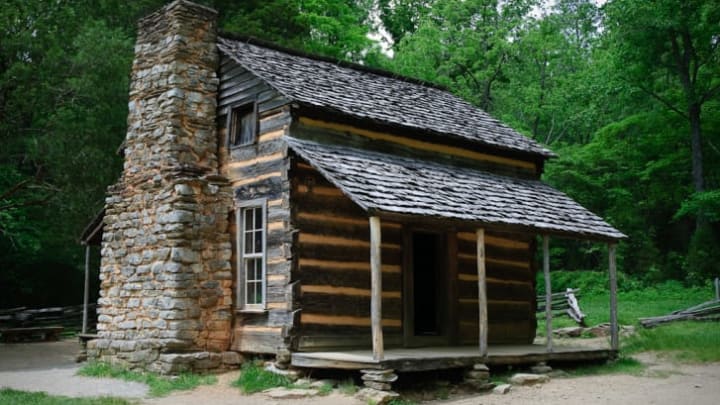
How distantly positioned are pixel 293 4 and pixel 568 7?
Result: 71.7ft

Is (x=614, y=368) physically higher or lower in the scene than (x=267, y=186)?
lower

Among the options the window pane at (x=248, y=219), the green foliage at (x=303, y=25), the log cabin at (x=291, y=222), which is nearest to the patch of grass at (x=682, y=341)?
the log cabin at (x=291, y=222)

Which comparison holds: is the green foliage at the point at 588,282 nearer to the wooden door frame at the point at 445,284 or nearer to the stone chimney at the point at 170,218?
the wooden door frame at the point at 445,284

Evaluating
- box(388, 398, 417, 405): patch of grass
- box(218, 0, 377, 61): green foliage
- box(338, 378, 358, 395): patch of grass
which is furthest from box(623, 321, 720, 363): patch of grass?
box(218, 0, 377, 61): green foliage

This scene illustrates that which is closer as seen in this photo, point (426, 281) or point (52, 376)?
point (52, 376)

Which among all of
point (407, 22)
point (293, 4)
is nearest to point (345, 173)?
point (293, 4)

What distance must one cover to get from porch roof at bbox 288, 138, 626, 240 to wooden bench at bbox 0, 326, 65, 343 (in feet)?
41.3

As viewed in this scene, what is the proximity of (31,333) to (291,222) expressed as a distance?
1258 centimetres

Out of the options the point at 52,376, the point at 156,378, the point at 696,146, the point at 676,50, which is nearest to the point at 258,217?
the point at 156,378

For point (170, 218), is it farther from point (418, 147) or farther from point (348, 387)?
point (418, 147)

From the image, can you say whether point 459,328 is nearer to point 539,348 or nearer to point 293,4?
point 539,348

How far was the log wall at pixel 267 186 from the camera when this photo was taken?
12188mm

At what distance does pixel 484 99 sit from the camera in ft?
114

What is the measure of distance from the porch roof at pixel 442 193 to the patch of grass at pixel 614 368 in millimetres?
2403
